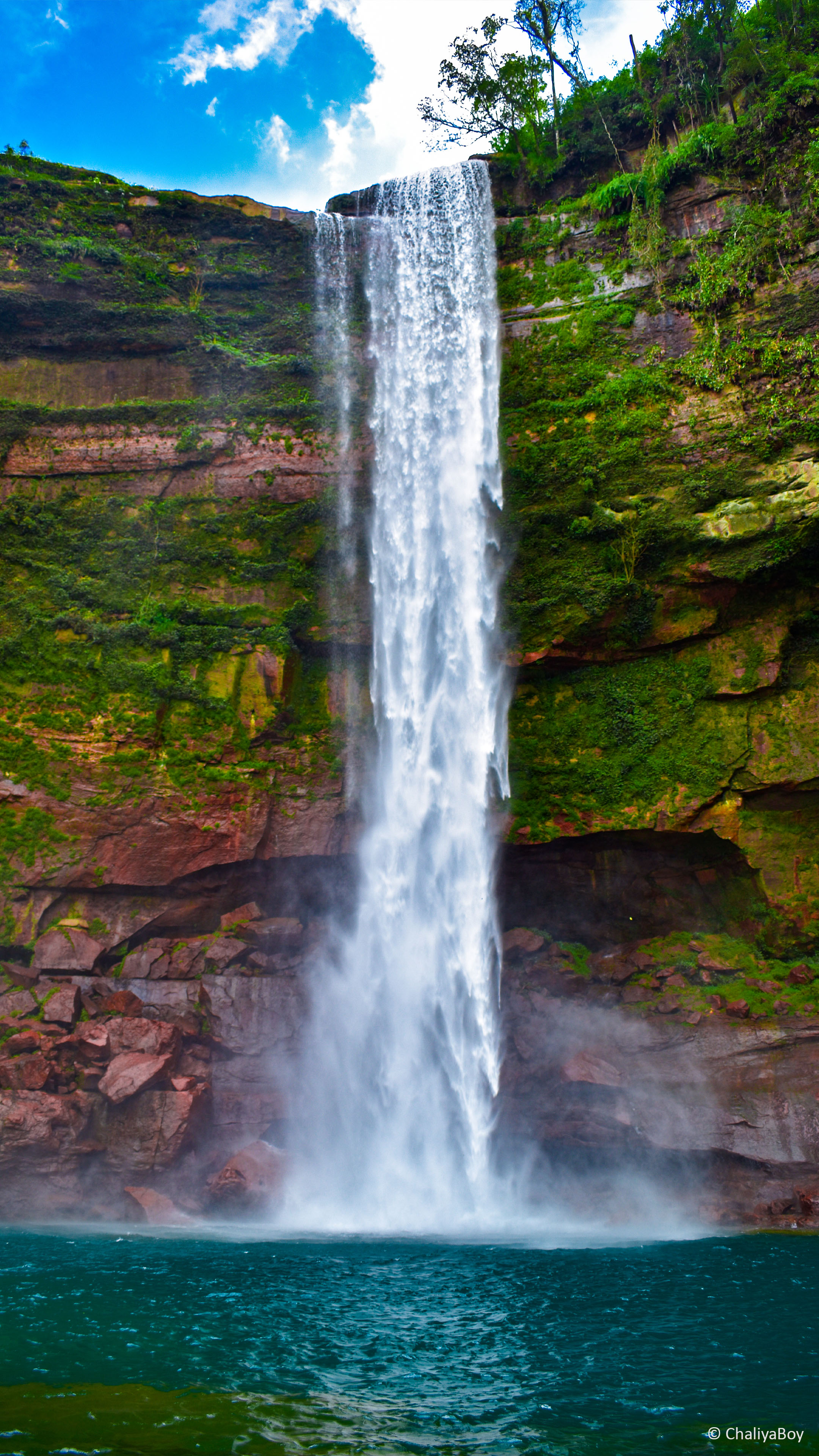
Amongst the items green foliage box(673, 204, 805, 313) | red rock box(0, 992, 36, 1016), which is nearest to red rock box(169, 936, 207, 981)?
red rock box(0, 992, 36, 1016)

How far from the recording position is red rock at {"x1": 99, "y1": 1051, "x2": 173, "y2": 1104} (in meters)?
15.0

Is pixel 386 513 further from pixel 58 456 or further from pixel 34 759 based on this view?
pixel 34 759

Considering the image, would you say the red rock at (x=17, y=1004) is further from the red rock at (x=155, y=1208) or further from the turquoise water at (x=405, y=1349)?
the turquoise water at (x=405, y=1349)

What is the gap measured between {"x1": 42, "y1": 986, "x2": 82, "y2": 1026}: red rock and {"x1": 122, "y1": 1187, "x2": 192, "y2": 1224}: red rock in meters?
3.17

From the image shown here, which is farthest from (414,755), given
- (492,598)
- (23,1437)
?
(23,1437)

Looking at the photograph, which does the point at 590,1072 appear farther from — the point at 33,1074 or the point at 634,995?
the point at 33,1074

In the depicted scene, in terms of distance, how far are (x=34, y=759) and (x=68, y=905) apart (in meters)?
3.20

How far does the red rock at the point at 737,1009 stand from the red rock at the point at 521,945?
398 cm

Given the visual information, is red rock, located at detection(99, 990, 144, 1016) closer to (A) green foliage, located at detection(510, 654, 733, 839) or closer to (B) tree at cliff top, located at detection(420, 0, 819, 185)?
(A) green foliage, located at detection(510, 654, 733, 839)

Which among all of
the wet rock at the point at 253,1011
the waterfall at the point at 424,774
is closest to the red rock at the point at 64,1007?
the wet rock at the point at 253,1011

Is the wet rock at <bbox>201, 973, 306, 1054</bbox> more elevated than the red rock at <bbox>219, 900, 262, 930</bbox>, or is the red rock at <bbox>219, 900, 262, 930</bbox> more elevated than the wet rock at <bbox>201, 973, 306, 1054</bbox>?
the red rock at <bbox>219, 900, 262, 930</bbox>

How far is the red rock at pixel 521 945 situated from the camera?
1828 cm

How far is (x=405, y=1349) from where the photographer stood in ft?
27.0

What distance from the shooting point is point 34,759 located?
18047 millimetres
